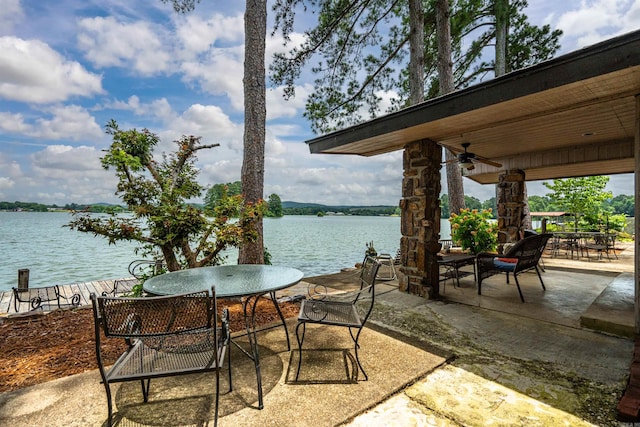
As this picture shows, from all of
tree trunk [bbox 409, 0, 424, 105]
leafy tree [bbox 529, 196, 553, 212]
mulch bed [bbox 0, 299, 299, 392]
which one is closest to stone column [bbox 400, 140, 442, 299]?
mulch bed [bbox 0, 299, 299, 392]

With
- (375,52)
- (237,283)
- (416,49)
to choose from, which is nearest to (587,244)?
(416,49)

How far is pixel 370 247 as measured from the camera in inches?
270

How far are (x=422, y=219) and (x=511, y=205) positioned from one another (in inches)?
162

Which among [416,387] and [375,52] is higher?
[375,52]

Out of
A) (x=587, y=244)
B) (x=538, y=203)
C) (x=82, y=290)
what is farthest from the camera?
(x=538, y=203)

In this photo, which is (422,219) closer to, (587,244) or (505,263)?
(505,263)

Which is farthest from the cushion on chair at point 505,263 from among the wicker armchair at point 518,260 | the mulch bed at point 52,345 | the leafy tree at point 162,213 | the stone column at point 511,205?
the leafy tree at point 162,213

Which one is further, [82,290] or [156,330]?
[82,290]

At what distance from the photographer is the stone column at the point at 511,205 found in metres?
6.72

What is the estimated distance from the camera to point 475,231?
6020mm

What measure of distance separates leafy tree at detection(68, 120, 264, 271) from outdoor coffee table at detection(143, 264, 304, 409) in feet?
3.83

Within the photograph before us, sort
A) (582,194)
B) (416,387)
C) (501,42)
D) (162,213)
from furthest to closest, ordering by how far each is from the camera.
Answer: (582,194), (501,42), (162,213), (416,387)

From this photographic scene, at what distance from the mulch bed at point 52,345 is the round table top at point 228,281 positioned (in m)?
0.80

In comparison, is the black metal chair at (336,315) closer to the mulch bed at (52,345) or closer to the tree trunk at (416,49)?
the mulch bed at (52,345)
